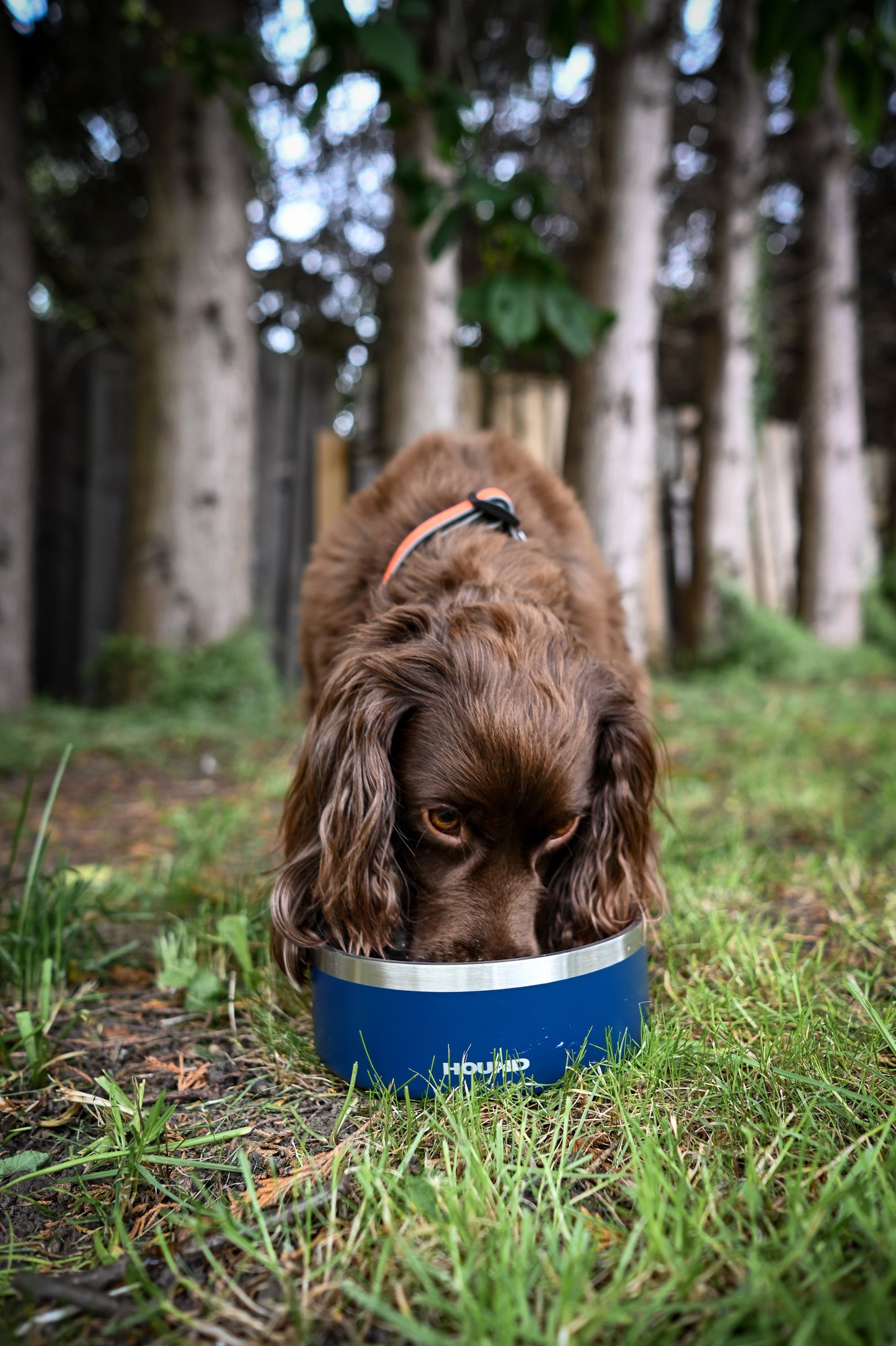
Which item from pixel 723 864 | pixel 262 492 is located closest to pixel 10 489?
pixel 262 492

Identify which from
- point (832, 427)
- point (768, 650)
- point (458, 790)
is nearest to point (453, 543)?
point (458, 790)

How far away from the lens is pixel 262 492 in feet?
22.2

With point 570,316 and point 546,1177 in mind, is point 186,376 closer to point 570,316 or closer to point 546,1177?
point 570,316

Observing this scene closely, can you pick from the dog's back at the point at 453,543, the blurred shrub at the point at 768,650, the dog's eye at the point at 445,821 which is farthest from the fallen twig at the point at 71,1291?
the blurred shrub at the point at 768,650

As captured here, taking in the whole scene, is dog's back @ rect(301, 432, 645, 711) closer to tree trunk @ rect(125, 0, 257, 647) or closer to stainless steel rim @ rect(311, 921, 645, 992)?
stainless steel rim @ rect(311, 921, 645, 992)

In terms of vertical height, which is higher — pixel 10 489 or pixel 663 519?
pixel 663 519

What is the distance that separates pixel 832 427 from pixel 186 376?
19.7ft

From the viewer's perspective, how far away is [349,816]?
1.77 metres

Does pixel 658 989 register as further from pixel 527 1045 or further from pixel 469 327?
pixel 469 327

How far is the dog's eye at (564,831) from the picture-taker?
5.98 feet

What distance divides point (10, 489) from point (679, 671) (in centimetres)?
515

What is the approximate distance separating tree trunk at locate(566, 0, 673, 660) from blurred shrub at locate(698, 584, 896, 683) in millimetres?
1797

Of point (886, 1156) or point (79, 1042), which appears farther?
point (79, 1042)

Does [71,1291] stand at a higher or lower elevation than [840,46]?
lower
